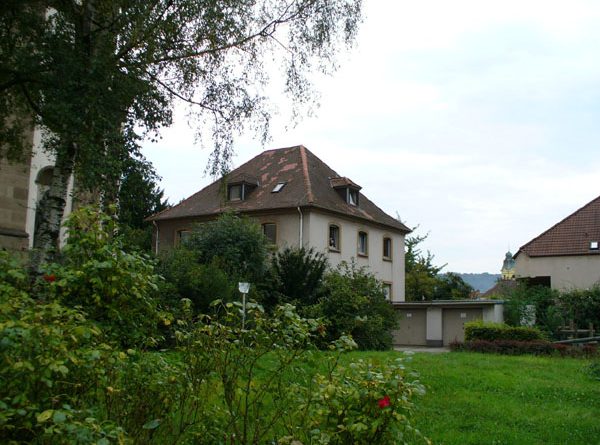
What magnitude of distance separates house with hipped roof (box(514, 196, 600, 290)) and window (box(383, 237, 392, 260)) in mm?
8884

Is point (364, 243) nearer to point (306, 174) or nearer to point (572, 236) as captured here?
point (306, 174)

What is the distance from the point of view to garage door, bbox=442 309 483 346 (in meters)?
39.0

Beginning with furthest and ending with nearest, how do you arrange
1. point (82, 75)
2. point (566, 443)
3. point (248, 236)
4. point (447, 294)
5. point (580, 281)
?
point (447, 294) → point (580, 281) → point (248, 236) → point (82, 75) → point (566, 443)

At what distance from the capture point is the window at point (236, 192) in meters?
42.3

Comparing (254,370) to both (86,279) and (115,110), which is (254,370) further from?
(115,110)

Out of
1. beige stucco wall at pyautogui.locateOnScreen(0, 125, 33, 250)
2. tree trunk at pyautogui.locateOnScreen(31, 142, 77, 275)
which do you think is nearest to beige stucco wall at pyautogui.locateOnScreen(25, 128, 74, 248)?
beige stucco wall at pyautogui.locateOnScreen(0, 125, 33, 250)

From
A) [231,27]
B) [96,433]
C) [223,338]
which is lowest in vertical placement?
[96,433]

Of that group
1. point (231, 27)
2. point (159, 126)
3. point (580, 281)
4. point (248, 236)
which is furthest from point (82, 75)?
point (580, 281)

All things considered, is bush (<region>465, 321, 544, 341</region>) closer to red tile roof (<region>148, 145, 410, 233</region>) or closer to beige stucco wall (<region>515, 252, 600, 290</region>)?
red tile roof (<region>148, 145, 410, 233</region>)

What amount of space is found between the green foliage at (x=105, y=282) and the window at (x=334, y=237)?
35166mm

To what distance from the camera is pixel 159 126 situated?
14602 millimetres

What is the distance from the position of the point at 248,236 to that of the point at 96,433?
28132 millimetres

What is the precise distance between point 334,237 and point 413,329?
23.9 feet

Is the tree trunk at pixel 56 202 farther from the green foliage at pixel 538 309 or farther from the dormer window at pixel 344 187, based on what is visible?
the dormer window at pixel 344 187
